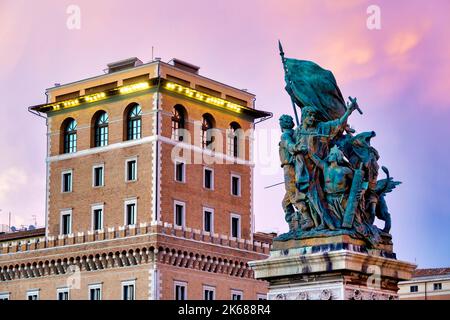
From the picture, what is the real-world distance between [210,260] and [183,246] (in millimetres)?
2783

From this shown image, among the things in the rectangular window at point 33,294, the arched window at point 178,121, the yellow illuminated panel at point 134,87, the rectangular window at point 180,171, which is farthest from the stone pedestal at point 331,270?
the rectangular window at point 33,294

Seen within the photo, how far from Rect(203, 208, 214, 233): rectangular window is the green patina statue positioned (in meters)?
59.6

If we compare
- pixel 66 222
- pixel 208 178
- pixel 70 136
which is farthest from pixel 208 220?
pixel 70 136

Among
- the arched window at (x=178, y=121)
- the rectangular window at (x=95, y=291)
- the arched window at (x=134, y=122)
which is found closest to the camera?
the rectangular window at (x=95, y=291)

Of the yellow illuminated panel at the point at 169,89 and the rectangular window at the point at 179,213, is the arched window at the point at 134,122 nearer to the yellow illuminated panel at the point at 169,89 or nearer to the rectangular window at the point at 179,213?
the yellow illuminated panel at the point at 169,89

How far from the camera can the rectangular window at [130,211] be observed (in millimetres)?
75312

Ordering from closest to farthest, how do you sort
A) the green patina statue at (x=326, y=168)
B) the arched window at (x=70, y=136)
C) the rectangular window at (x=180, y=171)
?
the green patina statue at (x=326, y=168)
the rectangular window at (x=180, y=171)
the arched window at (x=70, y=136)

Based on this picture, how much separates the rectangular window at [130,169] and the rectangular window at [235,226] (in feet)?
27.4

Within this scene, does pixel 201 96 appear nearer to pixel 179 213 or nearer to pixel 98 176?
pixel 179 213

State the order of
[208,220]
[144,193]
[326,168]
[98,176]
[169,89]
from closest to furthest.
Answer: [326,168] < [144,193] < [169,89] < [208,220] < [98,176]

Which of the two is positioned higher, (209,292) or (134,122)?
(134,122)

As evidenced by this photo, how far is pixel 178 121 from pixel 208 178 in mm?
4973

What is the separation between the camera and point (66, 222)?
79875mm
